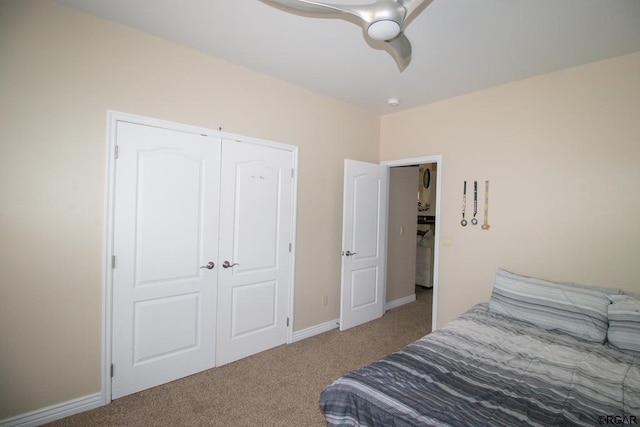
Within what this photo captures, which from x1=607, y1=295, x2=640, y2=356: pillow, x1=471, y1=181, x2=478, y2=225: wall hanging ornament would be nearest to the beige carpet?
x1=471, y1=181, x2=478, y2=225: wall hanging ornament

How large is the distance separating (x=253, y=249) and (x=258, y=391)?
1212 mm

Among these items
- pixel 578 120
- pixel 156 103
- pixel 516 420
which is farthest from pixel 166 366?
pixel 578 120

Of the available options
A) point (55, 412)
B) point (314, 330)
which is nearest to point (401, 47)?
point (314, 330)

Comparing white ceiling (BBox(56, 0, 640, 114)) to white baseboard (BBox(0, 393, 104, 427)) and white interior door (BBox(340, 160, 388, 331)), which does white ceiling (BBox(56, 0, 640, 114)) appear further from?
white baseboard (BBox(0, 393, 104, 427))

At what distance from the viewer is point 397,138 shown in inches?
148

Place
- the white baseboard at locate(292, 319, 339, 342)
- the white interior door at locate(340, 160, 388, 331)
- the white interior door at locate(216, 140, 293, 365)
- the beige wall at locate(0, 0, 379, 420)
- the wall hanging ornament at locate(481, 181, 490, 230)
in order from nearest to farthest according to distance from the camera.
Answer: the beige wall at locate(0, 0, 379, 420) < the white interior door at locate(216, 140, 293, 365) < the wall hanging ornament at locate(481, 181, 490, 230) < the white baseboard at locate(292, 319, 339, 342) < the white interior door at locate(340, 160, 388, 331)

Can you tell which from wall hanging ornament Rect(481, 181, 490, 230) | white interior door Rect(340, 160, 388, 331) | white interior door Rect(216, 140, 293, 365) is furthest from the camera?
white interior door Rect(340, 160, 388, 331)

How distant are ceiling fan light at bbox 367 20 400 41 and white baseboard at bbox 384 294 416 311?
3.64m

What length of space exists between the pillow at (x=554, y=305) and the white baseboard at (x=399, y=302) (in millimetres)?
1931

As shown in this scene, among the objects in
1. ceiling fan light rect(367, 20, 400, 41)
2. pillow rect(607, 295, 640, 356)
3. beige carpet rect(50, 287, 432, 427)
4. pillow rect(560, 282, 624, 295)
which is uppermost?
ceiling fan light rect(367, 20, 400, 41)

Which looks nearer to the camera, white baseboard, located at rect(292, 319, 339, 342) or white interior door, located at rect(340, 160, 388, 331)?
white baseboard, located at rect(292, 319, 339, 342)

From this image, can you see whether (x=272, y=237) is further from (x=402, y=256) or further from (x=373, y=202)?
(x=402, y=256)

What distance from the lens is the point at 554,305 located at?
2.14 metres

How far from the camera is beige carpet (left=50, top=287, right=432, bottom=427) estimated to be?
1948mm
